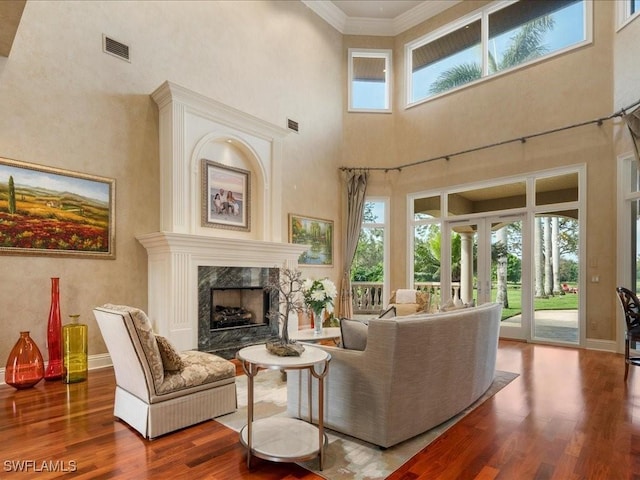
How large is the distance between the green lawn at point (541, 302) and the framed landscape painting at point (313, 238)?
10.7ft

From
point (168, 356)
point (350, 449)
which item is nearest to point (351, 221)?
point (168, 356)

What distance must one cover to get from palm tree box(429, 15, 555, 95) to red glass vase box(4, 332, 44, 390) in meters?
8.01

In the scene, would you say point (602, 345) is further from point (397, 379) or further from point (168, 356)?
point (168, 356)

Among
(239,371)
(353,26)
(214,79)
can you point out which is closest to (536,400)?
(239,371)

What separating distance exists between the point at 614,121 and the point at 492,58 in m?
2.57

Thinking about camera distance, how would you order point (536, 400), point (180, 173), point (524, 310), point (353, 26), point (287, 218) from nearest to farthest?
point (536, 400) < point (180, 173) < point (524, 310) < point (287, 218) < point (353, 26)

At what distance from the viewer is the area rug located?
224 centimetres

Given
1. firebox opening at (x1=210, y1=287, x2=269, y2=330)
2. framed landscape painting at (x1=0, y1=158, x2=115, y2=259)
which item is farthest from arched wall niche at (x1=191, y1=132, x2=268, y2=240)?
framed landscape painting at (x1=0, y1=158, x2=115, y2=259)

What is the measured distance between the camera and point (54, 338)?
402 centimetres

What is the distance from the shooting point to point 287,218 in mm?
7086

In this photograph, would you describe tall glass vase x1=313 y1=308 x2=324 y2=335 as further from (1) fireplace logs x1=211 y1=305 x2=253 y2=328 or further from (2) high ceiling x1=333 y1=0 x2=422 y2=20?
(2) high ceiling x1=333 y1=0 x2=422 y2=20

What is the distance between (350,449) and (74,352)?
3177 mm

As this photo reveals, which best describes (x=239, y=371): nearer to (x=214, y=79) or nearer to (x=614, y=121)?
(x=214, y=79)

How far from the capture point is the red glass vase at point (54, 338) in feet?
13.1
